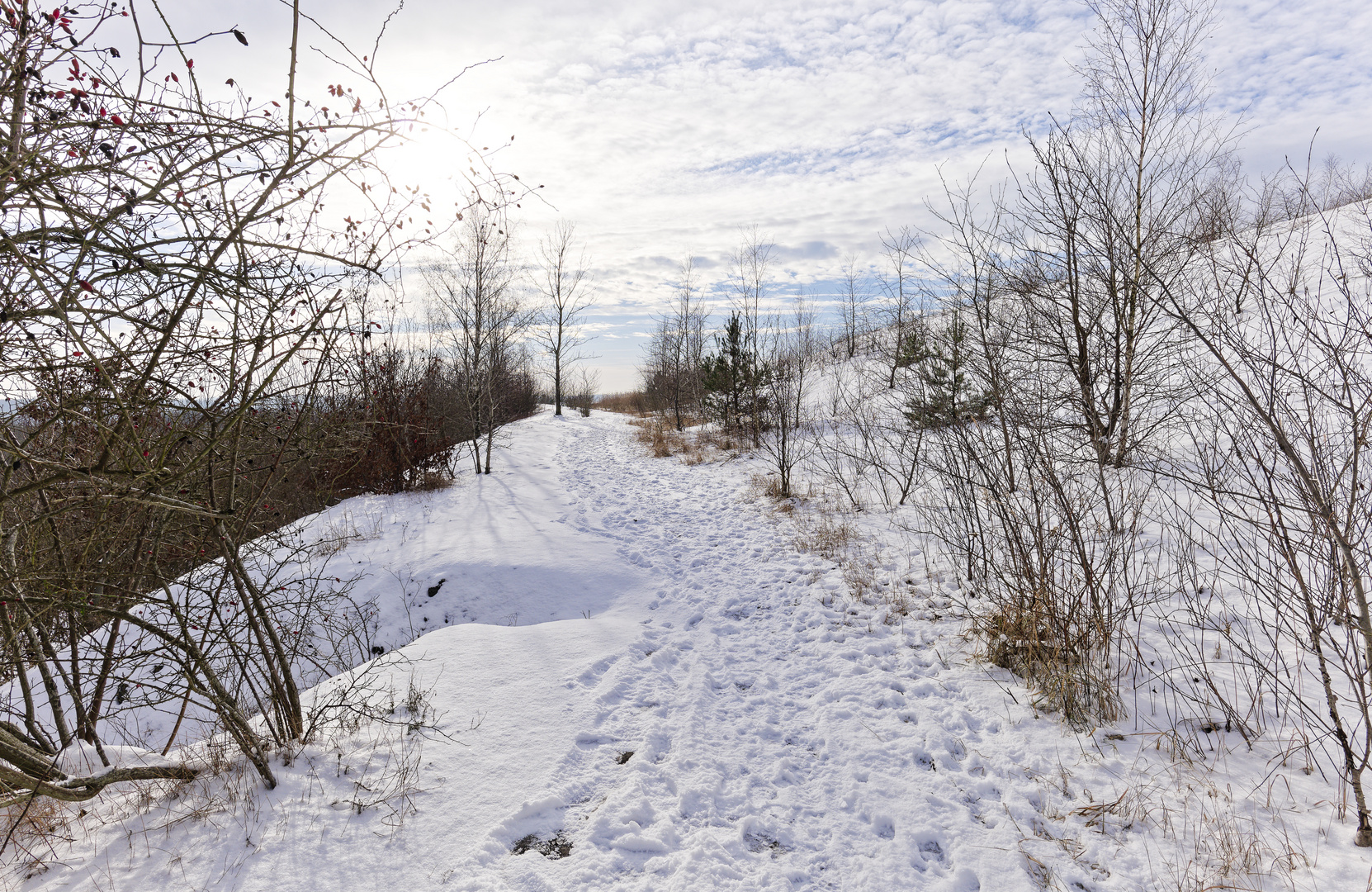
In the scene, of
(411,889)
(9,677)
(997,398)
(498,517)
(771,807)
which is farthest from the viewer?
(498,517)

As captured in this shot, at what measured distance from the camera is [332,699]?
3539 millimetres

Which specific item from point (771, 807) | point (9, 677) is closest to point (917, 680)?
point (771, 807)

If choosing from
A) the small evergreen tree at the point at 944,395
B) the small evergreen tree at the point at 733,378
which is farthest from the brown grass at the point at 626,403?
the small evergreen tree at the point at 944,395

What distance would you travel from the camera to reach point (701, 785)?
3105mm

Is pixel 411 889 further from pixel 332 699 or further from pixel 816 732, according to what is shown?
pixel 816 732

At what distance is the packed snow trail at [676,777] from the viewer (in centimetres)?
244

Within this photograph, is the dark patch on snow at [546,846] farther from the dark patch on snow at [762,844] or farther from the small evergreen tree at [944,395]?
the small evergreen tree at [944,395]

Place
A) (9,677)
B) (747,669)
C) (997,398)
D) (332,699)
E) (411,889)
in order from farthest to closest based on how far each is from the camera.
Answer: (747,669)
(997,398)
(332,699)
(9,677)
(411,889)

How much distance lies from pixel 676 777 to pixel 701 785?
0.50 feet

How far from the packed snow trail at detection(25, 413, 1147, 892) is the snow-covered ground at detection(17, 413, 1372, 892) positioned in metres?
0.01

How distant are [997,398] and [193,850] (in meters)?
5.05

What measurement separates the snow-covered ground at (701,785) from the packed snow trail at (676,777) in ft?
0.05

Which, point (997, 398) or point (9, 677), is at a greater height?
point (997, 398)

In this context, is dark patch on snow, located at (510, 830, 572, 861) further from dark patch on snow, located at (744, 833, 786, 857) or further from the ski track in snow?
dark patch on snow, located at (744, 833, 786, 857)
